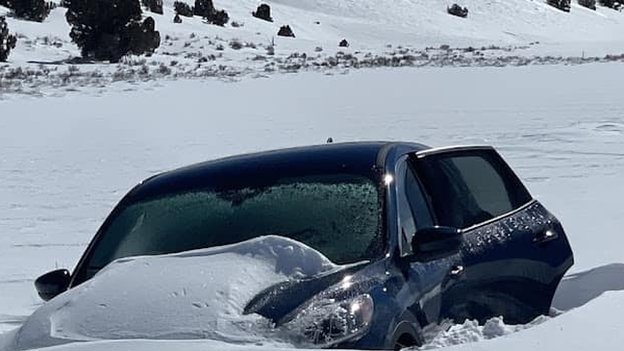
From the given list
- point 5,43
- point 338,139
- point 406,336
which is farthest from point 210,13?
point 406,336

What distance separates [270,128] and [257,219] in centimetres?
1401

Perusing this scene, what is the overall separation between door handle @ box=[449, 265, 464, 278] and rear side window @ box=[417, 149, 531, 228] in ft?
1.13

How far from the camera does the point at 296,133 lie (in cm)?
1858

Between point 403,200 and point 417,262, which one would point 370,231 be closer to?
point 417,262

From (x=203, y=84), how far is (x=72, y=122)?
754 cm

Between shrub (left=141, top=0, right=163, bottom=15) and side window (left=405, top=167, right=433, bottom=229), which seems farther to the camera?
shrub (left=141, top=0, right=163, bottom=15)

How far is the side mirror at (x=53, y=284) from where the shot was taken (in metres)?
5.67

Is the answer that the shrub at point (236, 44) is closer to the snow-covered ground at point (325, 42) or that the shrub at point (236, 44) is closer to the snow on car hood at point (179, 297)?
the snow-covered ground at point (325, 42)

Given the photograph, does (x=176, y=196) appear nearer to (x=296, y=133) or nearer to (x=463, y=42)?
(x=296, y=133)

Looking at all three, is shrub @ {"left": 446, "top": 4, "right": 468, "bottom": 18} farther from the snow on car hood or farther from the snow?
the snow on car hood

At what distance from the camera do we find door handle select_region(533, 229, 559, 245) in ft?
20.4

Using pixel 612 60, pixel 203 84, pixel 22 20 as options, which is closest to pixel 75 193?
pixel 203 84

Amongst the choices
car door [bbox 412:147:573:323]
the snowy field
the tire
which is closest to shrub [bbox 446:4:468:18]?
the snowy field

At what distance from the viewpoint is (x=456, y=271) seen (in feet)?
18.0
